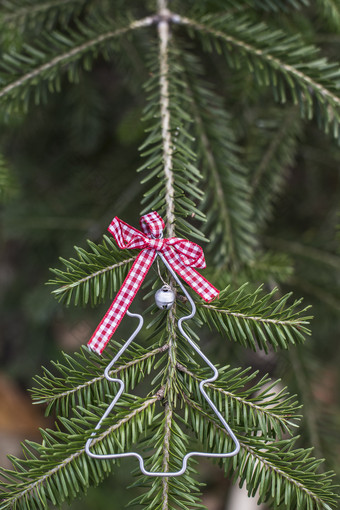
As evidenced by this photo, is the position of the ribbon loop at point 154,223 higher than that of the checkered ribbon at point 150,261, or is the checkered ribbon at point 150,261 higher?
the ribbon loop at point 154,223

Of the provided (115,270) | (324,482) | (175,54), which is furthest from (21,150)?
(324,482)

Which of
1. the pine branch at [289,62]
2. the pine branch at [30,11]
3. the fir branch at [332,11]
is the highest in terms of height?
the pine branch at [30,11]

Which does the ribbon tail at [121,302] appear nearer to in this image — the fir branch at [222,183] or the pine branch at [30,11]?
the fir branch at [222,183]

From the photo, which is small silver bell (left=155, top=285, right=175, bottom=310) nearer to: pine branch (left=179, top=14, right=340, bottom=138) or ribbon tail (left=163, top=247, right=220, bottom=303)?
ribbon tail (left=163, top=247, right=220, bottom=303)

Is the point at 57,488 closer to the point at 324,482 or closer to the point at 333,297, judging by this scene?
the point at 324,482

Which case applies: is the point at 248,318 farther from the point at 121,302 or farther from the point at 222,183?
the point at 222,183

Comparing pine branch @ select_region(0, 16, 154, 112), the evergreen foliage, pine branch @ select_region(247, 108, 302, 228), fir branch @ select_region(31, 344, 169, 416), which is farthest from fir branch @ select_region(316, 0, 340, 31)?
fir branch @ select_region(31, 344, 169, 416)

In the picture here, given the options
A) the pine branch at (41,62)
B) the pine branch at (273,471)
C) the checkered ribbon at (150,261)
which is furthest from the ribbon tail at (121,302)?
the pine branch at (41,62)
